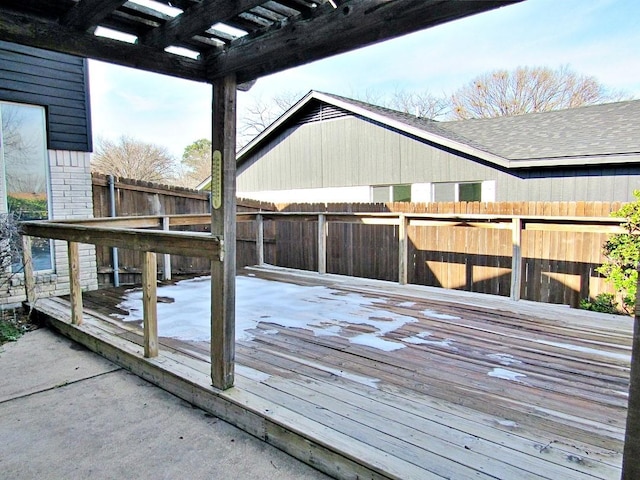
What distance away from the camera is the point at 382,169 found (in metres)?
10.5

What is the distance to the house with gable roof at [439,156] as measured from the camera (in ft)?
25.4

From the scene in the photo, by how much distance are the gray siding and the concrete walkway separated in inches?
304

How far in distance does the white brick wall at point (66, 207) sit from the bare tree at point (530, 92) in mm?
19879

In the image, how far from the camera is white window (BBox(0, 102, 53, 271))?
17.5 ft

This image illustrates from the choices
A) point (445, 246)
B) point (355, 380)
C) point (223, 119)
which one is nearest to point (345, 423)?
point (355, 380)

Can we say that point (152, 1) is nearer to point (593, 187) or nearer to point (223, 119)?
point (223, 119)

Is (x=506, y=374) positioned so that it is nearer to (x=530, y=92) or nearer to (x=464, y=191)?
(x=464, y=191)

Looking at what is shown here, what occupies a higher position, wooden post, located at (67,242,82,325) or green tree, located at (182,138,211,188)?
green tree, located at (182,138,211,188)

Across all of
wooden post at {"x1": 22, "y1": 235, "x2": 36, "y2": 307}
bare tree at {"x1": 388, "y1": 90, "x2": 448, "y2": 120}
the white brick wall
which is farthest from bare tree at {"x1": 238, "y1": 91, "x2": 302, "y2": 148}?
wooden post at {"x1": 22, "y1": 235, "x2": 36, "y2": 307}

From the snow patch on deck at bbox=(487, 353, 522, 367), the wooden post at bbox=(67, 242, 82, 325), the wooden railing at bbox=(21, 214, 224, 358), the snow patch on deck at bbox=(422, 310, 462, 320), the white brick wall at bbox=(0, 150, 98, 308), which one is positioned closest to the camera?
the wooden railing at bbox=(21, 214, 224, 358)

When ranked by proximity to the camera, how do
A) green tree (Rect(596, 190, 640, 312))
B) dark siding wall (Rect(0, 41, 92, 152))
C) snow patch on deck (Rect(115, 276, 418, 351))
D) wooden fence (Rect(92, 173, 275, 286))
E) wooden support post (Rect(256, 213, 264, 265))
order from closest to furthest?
1. snow patch on deck (Rect(115, 276, 418, 351))
2. green tree (Rect(596, 190, 640, 312))
3. dark siding wall (Rect(0, 41, 92, 152))
4. wooden fence (Rect(92, 173, 275, 286))
5. wooden support post (Rect(256, 213, 264, 265))

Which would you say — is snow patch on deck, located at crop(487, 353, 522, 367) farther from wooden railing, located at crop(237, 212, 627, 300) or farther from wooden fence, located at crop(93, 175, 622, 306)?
wooden fence, located at crop(93, 175, 622, 306)

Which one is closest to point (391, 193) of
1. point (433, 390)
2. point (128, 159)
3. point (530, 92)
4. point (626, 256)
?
point (626, 256)

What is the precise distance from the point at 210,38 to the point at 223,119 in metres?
0.46
